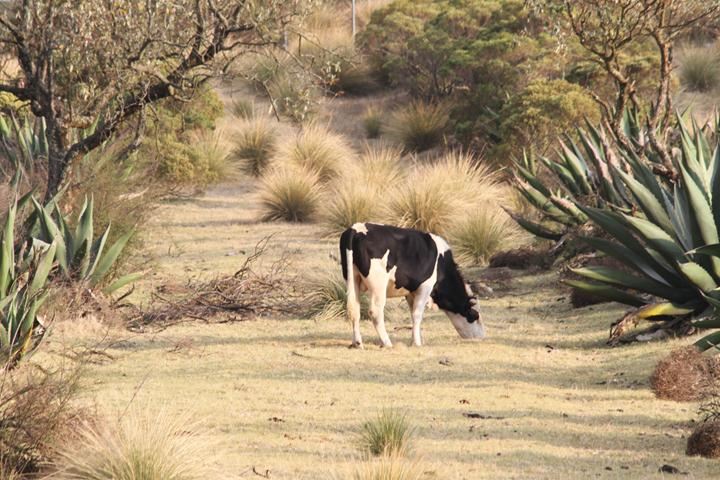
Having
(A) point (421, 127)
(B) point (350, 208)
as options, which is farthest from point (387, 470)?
(A) point (421, 127)

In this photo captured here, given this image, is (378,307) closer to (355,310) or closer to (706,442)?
(355,310)

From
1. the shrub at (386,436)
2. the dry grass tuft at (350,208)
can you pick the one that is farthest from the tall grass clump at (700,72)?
the shrub at (386,436)

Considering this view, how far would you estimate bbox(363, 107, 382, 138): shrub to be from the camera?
29781mm

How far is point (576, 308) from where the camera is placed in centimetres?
→ 1305

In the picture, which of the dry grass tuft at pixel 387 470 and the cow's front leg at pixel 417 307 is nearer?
the dry grass tuft at pixel 387 470

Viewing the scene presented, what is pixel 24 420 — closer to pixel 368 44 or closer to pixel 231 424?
pixel 231 424

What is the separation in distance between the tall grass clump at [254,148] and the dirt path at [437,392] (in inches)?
529

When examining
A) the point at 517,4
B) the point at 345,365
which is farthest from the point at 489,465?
the point at 517,4

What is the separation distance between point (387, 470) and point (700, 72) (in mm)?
25372

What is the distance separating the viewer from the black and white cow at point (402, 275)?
1074 centimetres

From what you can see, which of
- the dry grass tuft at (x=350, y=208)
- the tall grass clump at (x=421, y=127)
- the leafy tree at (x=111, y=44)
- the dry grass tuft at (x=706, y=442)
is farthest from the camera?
the tall grass clump at (x=421, y=127)

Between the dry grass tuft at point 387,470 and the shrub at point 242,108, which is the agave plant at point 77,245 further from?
the shrub at point 242,108

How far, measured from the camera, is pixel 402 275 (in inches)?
431

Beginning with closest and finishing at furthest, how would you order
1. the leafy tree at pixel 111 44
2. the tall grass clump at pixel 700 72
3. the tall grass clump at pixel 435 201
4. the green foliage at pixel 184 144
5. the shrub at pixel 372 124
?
the leafy tree at pixel 111 44
the tall grass clump at pixel 435 201
the green foliage at pixel 184 144
the tall grass clump at pixel 700 72
the shrub at pixel 372 124
